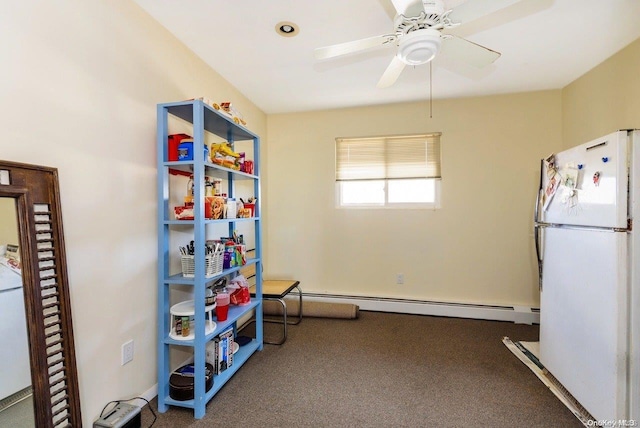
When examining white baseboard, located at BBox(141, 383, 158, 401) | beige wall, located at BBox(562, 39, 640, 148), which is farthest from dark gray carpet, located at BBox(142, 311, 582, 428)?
beige wall, located at BBox(562, 39, 640, 148)

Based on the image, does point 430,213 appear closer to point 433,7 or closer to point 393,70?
point 393,70

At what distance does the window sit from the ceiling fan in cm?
163

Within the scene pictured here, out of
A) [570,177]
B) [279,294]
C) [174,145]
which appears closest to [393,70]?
[570,177]

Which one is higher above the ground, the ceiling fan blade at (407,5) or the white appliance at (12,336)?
the ceiling fan blade at (407,5)

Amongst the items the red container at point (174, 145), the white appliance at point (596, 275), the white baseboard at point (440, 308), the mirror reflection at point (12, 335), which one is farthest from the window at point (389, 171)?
the mirror reflection at point (12, 335)

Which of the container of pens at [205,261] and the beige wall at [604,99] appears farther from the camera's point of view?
the beige wall at [604,99]

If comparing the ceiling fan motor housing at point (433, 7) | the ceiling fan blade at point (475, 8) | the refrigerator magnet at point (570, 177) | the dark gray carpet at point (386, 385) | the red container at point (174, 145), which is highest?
the ceiling fan motor housing at point (433, 7)

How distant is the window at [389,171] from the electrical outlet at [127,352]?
2.50m

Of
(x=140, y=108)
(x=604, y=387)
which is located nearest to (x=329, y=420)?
(x=604, y=387)

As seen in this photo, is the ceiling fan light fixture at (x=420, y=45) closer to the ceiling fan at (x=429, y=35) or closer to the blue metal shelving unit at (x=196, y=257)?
the ceiling fan at (x=429, y=35)

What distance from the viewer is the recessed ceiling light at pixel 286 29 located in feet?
6.50

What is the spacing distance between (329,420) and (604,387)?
1.47 metres

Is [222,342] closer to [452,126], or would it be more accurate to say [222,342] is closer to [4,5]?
[4,5]

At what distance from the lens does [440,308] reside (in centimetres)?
334
